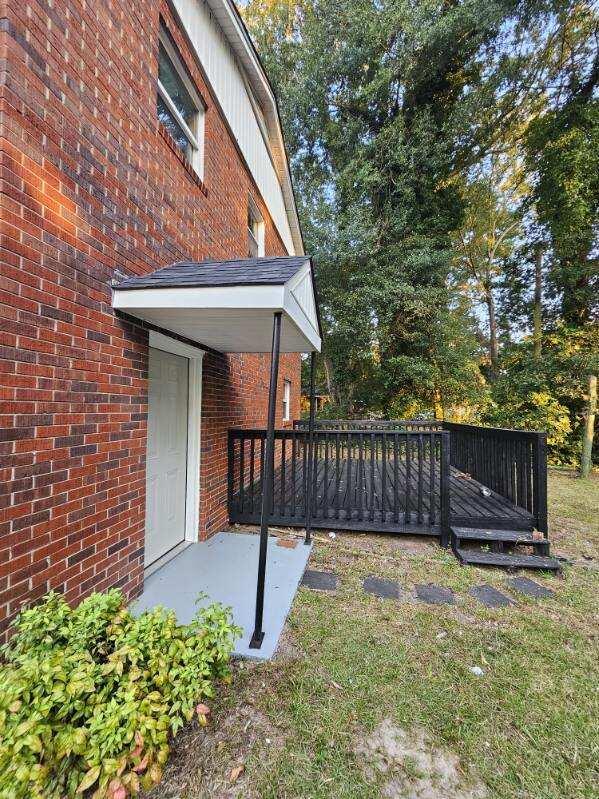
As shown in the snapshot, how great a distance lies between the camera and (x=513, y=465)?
4.43m

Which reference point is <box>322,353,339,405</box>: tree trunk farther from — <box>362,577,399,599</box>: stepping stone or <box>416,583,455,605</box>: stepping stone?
<box>416,583,455,605</box>: stepping stone

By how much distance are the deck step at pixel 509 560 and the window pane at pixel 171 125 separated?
5450 millimetres

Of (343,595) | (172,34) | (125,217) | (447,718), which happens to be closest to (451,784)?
(447,718)

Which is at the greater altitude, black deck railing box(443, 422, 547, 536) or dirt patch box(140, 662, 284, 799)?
black deck railing box(443, 422, 547, 536)

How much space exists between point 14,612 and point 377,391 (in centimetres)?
1195

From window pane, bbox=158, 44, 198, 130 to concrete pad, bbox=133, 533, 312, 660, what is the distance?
4950 mm

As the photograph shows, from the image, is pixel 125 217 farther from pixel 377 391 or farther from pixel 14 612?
pixel 377 391

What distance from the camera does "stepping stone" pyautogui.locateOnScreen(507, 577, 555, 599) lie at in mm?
3152

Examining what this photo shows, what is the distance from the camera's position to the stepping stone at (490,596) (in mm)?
2982

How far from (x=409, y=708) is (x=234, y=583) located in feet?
5.70

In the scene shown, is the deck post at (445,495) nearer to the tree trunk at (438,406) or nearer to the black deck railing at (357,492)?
the black deck railing at (357,492)

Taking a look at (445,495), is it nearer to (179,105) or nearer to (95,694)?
(95,694)

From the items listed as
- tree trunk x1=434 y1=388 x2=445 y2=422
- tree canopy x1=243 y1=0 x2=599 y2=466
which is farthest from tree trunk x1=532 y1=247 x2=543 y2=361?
tree trunk x1=434 y1=388 x2=445 y2=422

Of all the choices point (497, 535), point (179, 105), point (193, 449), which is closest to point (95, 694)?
point (193, 449)
